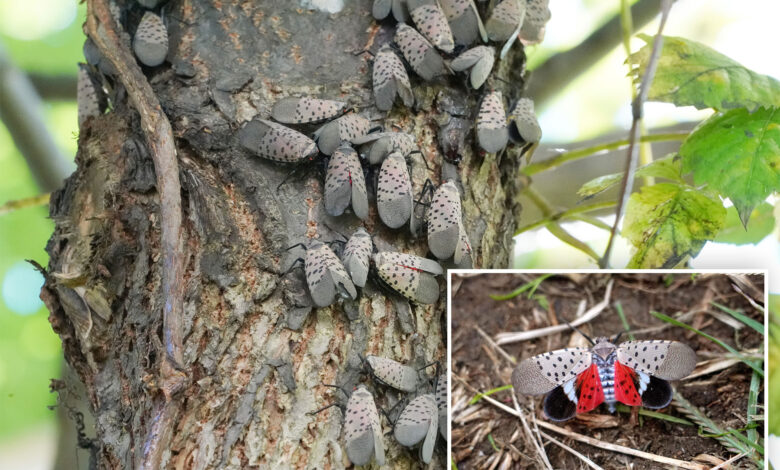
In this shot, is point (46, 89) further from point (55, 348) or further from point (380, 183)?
point (380, 183)

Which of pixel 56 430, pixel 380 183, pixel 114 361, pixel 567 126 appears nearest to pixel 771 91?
pixel 380 183

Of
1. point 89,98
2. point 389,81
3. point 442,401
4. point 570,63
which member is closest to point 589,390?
point 442,401

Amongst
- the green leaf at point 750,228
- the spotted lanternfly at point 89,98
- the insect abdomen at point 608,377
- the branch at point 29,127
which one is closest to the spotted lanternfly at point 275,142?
the spotted lanternfly at point 89,98

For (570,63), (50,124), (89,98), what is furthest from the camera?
(50,124)

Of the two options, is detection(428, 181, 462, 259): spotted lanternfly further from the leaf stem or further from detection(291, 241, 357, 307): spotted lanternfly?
the leaf stem

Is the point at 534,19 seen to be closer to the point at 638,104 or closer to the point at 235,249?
the point at 638,104

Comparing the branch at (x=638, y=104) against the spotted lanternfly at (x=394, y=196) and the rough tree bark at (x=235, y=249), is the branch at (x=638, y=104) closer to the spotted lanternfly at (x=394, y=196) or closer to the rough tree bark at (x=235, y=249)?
the rough tree bark at (x=235, y=249)
